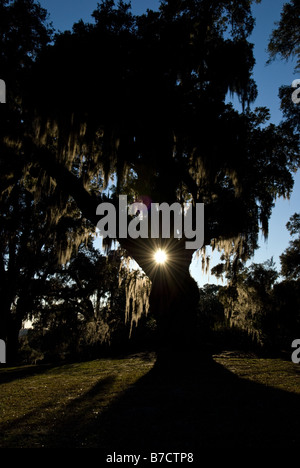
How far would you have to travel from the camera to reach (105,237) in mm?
9938

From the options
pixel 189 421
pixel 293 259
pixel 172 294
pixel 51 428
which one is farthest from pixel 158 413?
pixel 293 259

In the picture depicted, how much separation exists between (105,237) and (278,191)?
6717mm

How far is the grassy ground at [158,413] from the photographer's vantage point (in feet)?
8.86

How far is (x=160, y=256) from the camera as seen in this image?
927cm

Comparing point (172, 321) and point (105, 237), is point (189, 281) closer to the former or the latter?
point (172, 321)

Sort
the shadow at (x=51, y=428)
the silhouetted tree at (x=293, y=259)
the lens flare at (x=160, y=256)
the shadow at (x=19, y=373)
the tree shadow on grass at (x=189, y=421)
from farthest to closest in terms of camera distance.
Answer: the silhouetted tree at (x=293, y=259), the lens flare at (x=160, y=256), the shadow at (x=19, y=373), the shadow at (x=51, y=428), the tree shadow on grass at (x=189, y=421)

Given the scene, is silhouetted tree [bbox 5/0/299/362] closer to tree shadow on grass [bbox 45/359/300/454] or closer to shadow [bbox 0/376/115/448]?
tree shadow on grass [bbox 45/359/300/454]

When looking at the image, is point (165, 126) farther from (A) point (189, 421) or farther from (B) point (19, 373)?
(B) point (19, 373)

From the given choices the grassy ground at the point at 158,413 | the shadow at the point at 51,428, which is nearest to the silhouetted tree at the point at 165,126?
the grassy ground at the point at 158,413

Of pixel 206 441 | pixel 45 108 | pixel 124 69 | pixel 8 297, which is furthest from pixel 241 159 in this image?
pixel 8 297

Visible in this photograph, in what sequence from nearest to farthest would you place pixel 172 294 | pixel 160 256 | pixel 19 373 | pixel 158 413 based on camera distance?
pixel 158 413
pixel 19 373
pixel 172 294
pixel 160 256

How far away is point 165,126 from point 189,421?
7883mm

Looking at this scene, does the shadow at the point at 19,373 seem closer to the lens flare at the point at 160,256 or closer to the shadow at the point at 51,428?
the shadow at the point at 51,428

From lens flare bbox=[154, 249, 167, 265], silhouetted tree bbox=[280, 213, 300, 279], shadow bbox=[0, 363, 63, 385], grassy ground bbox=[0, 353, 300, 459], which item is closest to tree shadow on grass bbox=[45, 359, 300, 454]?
grassy ground bbox=[0, 353, 300, 459]
